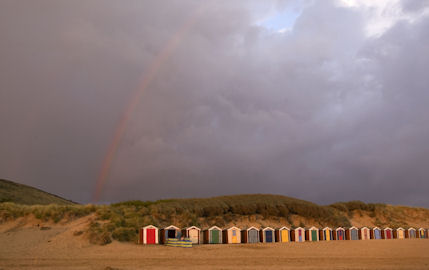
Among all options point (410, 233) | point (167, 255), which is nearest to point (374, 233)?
point (410, 233)

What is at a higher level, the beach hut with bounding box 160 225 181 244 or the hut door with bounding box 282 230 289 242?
the beach hut with bounding box 160 225 181 244

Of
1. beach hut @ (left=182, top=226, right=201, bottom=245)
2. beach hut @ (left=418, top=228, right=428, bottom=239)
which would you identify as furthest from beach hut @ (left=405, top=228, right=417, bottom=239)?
beach hut @ (left=182, top=226, right=201, bottom=245)

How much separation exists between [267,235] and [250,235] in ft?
7.17

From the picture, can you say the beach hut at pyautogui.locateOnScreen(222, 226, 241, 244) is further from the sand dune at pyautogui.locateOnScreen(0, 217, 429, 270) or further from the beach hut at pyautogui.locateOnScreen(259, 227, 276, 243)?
the sand dune at pyautogui.locateOnScreen(0, 217, 429, 270)

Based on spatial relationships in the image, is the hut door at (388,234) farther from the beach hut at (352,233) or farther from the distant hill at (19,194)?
the distant hill at (19,194)

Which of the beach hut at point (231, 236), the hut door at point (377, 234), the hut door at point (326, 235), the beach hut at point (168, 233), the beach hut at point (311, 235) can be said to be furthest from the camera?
the hut door at point (377, 234)

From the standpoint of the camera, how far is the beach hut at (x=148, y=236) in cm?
3538

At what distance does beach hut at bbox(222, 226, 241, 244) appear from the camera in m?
38.7

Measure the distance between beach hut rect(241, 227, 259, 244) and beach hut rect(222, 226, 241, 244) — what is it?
0.51 metres

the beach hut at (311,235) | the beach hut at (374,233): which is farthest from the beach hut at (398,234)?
the beach hut at (311,235)

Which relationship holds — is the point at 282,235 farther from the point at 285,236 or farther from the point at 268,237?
the point at 268,237

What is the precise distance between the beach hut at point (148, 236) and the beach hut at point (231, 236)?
715cm

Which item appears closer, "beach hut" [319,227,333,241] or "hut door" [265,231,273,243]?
"hut door" [265,231,273,243]

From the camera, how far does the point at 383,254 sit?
103ft
